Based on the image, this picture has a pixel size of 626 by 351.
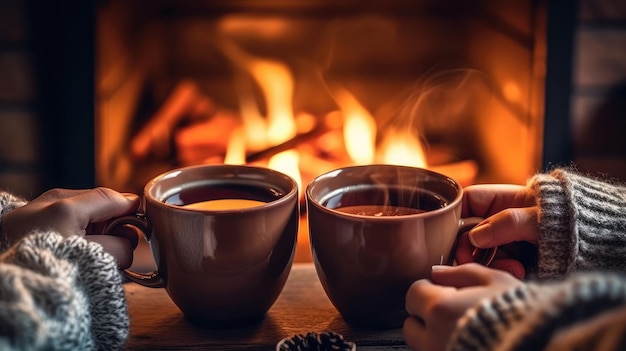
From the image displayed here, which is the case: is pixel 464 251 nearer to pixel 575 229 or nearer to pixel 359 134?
pixel 575 229

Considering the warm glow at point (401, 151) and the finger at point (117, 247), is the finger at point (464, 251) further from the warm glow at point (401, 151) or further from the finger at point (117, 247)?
the warm glow at point (401, 151)

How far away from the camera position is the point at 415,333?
58 centimetres

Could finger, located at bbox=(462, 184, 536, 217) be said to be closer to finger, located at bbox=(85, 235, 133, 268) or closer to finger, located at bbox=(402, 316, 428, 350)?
finger, located at bbox=(402, 316, 428, 350)

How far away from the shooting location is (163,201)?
667 mm

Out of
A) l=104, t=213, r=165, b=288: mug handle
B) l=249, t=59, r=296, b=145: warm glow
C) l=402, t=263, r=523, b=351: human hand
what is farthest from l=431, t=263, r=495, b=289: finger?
l=249, t=59, r=296, b=145: warm glow

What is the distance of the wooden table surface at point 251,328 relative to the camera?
0.65m

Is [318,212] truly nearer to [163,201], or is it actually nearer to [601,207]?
[163,201]

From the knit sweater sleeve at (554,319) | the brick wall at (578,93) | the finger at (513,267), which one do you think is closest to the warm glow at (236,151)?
the brick wall at (578,93)

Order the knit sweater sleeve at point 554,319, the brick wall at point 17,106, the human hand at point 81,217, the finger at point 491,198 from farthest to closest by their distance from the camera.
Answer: the brick wall at point 17,106 → the finger at point 491,198 → the human hand at point 81,217 → the knit sweater sleeve at point 554,319

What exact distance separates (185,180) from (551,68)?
2.80ft

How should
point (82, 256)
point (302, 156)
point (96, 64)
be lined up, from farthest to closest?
point (302, 156), point (96, 64), point (82, 256)

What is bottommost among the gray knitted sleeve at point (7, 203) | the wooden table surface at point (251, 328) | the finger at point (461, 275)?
the wooden table surface at point (251, 328)

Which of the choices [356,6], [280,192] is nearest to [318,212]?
[280,192]

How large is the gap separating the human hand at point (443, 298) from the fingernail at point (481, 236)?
0.06 meters
